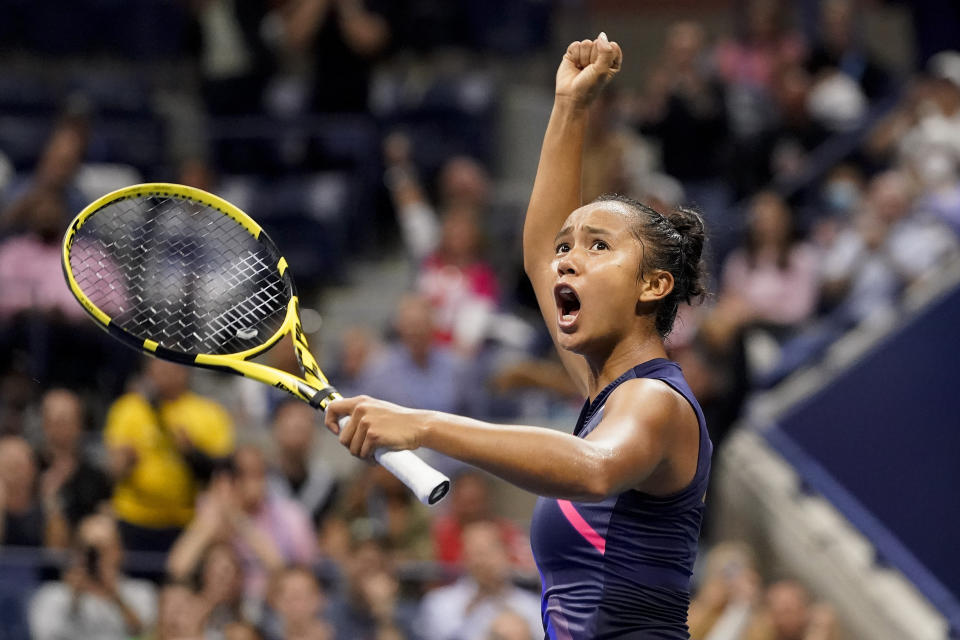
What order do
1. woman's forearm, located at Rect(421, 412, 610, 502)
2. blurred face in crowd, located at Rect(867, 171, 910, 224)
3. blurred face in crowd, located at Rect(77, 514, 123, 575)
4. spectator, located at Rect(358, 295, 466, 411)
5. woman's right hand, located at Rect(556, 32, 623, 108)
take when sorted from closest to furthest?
woman's forearm, located at Rect(421, 412, 610, 502)
woman's right hand, located at Rect(556, 32, 623, 108)
blurred face in crowd, located at Rect(77, 514, 123, 575)
spectator, located at Rect(358, 295, 466, 411)
blurred face in crowd, located at Rect(867, 171, 910, 224)

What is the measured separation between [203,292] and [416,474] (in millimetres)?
1632

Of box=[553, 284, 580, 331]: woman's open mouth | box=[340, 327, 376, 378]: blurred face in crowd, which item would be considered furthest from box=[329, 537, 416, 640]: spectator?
box=[553, 284, 580, 331]: woman's open mouth

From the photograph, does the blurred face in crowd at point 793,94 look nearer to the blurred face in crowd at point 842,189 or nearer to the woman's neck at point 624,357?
the blurred face in crowd at point 842,189

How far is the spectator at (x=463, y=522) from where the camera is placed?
5.92 m

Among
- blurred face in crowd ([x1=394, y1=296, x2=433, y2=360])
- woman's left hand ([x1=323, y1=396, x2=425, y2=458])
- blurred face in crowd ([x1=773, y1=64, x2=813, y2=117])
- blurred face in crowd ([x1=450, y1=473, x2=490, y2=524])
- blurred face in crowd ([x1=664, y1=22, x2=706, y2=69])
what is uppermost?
blurred face in crowd ([x1=664, y1=22, x2=706, y2=69])

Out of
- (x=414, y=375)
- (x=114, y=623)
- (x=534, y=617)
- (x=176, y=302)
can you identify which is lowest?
(x=114, y=623)

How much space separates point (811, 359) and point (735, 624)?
1.96m

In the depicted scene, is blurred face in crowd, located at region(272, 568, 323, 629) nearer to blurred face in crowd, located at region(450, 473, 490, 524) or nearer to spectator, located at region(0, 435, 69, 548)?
blurred face in crowd, located at region(450, 473, 490, 524)

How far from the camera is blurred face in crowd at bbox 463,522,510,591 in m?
5.38

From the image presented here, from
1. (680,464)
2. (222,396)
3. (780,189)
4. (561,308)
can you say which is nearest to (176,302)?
(561,308)

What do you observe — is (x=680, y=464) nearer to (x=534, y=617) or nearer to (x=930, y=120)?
(x=534, y=617)

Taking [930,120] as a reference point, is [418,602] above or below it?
below

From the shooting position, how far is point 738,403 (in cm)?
647

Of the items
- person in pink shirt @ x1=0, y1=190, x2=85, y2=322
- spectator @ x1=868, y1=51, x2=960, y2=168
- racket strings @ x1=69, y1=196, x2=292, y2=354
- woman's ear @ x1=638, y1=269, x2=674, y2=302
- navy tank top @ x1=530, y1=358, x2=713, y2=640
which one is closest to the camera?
navy tank top @ x1=530, y1=358, x2=713, y2=640
